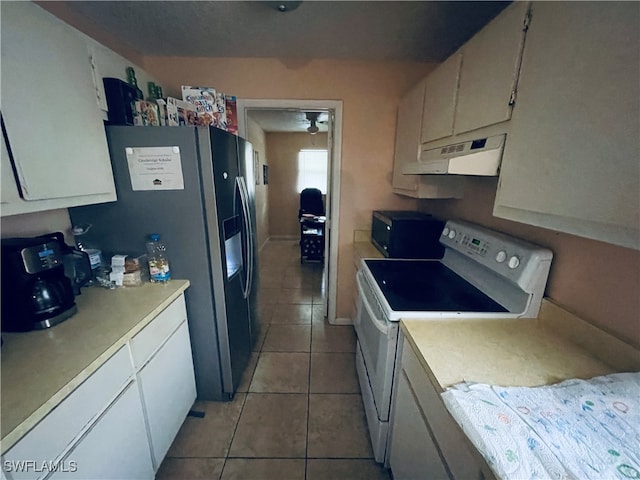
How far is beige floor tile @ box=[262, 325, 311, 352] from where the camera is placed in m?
2.31

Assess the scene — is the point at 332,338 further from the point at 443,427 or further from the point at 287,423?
the point at 443,427

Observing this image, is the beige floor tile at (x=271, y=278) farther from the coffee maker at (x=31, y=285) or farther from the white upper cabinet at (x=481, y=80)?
the white upper cabinet at (x=481, y=80)

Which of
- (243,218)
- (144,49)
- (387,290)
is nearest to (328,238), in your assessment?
(243,218)

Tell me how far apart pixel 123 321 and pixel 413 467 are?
1.31 meters

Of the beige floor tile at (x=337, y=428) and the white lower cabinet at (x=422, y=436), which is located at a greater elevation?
the white lower cabinet at (x=422, y=436)

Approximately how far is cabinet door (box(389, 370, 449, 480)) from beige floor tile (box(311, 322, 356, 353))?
1.07 metres

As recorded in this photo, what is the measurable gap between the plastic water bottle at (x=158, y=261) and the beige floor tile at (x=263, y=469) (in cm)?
107

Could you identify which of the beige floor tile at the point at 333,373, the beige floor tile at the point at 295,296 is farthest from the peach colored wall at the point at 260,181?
the beige floor tile at the point at 333,373

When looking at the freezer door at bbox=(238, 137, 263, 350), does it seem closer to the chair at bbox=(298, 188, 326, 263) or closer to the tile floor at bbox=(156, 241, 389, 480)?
the tile floor at bbox=(156, 241, 389, 480)

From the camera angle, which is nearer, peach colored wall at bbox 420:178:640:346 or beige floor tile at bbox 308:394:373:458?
peach colored wall at bbox 420:178:640:346

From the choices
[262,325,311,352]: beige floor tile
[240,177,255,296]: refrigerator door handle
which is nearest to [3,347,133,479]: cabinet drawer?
[240,177,255,296]: refrigerator door handle

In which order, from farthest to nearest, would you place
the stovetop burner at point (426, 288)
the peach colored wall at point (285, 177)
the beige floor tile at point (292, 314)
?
the peach colored wall at point (285, 177) < the beige floor tile at point (292, 314) < the stovetop burner at point (426, 288)

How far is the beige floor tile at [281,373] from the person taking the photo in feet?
6.18

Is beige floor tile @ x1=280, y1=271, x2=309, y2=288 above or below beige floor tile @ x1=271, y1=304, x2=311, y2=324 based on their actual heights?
above
